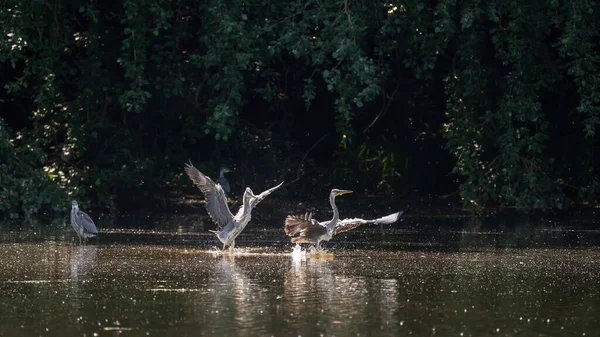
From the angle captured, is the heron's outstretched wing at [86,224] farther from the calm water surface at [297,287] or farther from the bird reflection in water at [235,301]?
the bird reflection in water at [235,301]

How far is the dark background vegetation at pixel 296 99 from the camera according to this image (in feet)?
53.6

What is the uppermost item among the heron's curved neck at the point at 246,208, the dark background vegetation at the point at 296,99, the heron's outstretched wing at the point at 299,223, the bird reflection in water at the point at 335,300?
the dark background vegetation at the point at 296,99

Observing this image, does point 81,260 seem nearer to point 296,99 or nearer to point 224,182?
point 224,182

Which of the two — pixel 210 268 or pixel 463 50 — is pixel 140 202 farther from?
pixel 210 268

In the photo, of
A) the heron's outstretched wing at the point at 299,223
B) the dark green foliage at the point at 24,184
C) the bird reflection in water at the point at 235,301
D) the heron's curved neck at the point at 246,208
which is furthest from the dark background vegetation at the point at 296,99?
the bird reflection in water at the point at 235,301

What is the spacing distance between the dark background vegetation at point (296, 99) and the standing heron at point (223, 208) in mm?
3166

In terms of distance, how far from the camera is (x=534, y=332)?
743 centimetres

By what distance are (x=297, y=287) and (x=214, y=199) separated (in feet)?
13.4

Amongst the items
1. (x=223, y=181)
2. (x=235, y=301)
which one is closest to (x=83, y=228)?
(x=235, y=301)

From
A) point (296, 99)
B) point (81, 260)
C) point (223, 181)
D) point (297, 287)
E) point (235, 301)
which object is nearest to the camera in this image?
point (235, 301)

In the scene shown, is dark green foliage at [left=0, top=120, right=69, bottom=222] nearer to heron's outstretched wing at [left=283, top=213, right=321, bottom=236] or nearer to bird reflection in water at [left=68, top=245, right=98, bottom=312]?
bird reflection in water at [left=68, top=245, right=98, bottom=312]

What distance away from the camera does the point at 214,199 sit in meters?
13.3

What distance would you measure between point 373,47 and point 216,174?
308 cm

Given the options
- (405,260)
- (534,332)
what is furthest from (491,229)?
(534,332)
